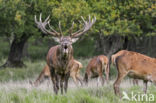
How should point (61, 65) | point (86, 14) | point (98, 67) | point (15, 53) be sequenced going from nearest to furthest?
point (61, 65) → point (98, 67) → point (86, 14) → point (15, 53)

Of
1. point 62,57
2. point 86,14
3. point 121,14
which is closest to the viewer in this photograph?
point 62,57

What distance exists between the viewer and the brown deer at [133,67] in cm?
902

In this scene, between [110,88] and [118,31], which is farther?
[118,31]

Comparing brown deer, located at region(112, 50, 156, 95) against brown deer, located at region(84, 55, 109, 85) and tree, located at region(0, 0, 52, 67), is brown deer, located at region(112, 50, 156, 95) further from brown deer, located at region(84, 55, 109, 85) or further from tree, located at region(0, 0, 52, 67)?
tree, located at region(0, 0, 52, 67)

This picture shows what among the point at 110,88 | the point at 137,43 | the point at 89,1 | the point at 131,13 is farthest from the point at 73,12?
the point at 137,43

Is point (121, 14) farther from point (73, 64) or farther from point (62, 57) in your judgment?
point (62, 57)

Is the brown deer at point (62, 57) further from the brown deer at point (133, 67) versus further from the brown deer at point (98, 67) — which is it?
the brown deer at point (98, 67)

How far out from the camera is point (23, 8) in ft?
47.3

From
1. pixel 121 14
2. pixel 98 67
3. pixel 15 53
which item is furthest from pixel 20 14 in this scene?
pixel 121 14

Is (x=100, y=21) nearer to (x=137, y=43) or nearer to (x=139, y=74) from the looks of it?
(x=139, y=74)

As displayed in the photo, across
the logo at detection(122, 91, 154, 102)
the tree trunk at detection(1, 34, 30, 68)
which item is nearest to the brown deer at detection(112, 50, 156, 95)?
the logo at detection(122, 91, 154, 102)

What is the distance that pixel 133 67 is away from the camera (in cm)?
913

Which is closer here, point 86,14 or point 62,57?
point 62,57

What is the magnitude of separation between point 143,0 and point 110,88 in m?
6.50
